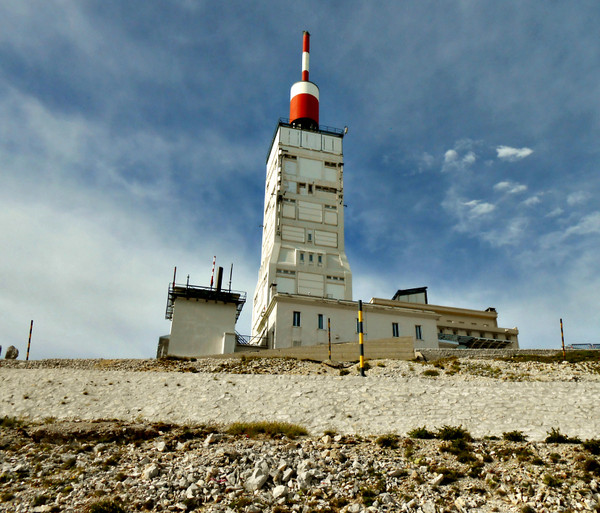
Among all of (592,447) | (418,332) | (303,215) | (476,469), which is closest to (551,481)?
(476,469)

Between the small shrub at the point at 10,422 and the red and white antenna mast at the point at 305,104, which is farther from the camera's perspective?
the red and white antenna mast at the point at 305,104

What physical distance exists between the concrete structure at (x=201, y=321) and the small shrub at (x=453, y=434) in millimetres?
33687

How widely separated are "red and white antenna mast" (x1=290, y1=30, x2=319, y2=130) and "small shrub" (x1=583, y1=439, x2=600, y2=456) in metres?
61.0

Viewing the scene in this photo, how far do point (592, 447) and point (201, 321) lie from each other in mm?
38947

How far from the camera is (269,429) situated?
16.5 m

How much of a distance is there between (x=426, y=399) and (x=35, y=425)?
13.5 m

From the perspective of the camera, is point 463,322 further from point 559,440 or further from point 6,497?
point 6,497

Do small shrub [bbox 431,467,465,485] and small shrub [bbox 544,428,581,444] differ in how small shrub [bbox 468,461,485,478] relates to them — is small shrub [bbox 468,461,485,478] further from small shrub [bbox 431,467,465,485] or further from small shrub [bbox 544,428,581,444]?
small shrub [bbox 544,428,581,444]

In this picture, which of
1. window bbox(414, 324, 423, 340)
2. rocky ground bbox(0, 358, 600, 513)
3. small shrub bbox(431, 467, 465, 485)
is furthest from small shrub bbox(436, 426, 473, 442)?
window bbox(414, 324, 423, 340)

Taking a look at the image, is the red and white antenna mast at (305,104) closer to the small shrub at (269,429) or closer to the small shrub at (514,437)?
the small shrub at (269,429)

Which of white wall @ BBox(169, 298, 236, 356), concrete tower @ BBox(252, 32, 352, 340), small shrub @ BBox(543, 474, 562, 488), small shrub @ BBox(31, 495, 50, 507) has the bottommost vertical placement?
small shrub @ BBox(31, 495, 50, 507)

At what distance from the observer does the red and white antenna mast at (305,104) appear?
72.6 meters

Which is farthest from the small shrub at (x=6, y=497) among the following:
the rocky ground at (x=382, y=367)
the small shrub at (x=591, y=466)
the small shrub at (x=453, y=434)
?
the rocky ground at (x=382, y=367)

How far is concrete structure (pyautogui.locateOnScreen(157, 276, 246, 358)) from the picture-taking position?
4812 cm
